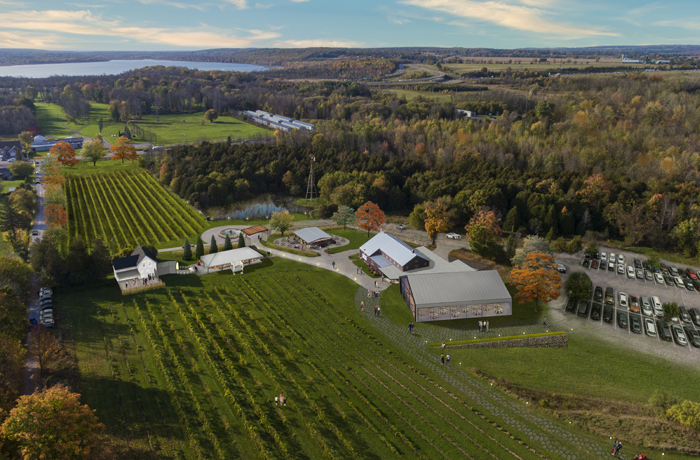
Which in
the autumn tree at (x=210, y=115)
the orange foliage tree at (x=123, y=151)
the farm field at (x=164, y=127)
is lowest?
the orange foliage tree at (x=123, y=151)

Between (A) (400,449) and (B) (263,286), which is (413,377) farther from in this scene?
(B) (263,286)

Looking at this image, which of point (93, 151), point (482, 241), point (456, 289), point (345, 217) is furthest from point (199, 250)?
point (93, 151)

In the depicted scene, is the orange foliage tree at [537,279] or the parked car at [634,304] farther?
the parked car at [634,304]

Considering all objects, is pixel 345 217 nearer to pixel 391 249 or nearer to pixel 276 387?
pixel 391 249

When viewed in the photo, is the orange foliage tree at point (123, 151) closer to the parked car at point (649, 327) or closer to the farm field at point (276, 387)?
the farm field at point (276, 387)

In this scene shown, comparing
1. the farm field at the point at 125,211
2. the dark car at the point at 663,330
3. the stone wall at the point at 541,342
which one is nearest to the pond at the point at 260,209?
the farm field at the point at 125,211

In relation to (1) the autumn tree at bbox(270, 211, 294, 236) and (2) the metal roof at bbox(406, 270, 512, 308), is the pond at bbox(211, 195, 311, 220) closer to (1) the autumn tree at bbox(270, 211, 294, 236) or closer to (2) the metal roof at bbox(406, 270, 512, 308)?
(1) the autumn tree at bbox(270, 211, 294, 236)
